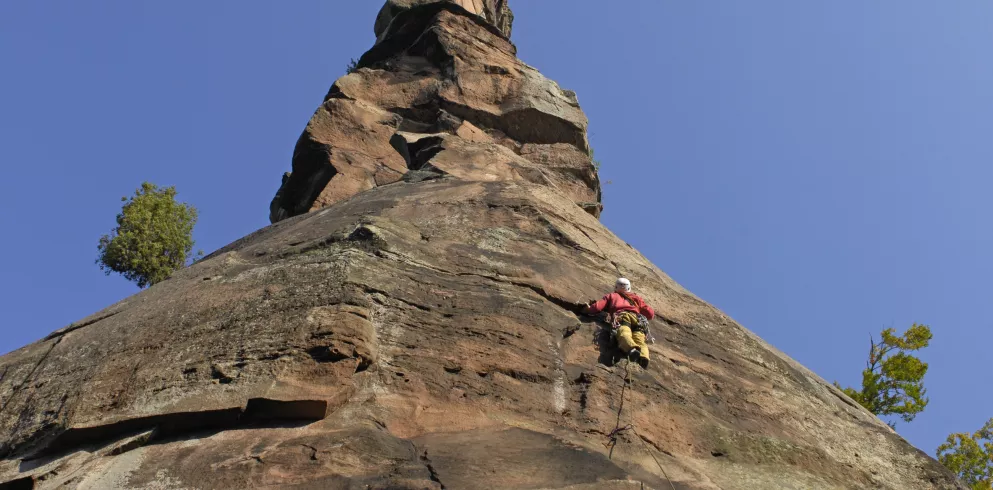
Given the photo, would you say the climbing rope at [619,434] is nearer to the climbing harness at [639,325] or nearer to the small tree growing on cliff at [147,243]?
the climbing harness at [639,325]

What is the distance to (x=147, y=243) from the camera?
27.8 metres

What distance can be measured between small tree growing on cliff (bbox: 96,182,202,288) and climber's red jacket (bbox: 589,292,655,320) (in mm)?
18413

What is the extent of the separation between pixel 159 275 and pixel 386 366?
1951 centimetres

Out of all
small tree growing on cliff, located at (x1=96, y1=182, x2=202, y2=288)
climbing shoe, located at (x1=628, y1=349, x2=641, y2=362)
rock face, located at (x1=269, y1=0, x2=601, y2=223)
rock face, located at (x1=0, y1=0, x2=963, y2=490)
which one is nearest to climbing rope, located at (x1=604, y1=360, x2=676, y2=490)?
rock face, located at (x1=0, y1=0, x2=963, y2=490)

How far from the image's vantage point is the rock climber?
1119cm

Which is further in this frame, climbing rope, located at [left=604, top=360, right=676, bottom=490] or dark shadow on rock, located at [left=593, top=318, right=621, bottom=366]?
dark shadow on rock, located at [left=593, top=318, right=621, bottom=366]

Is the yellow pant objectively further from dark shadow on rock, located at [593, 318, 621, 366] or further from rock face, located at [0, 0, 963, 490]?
rock face, located at [0, 0, 963, 490]

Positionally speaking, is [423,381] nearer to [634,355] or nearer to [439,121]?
[634,355]

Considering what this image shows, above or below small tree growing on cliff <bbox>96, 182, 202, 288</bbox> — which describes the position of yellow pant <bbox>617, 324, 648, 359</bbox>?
below

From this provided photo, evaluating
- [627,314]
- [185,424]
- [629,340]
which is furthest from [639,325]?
[185,424]

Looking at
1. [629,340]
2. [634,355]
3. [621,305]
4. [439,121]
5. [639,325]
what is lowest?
[634,355]

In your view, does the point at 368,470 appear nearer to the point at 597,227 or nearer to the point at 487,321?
the point at 487,321

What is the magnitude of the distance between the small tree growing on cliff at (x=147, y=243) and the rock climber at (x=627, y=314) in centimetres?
1831

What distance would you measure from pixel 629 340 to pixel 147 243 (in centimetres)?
2037
